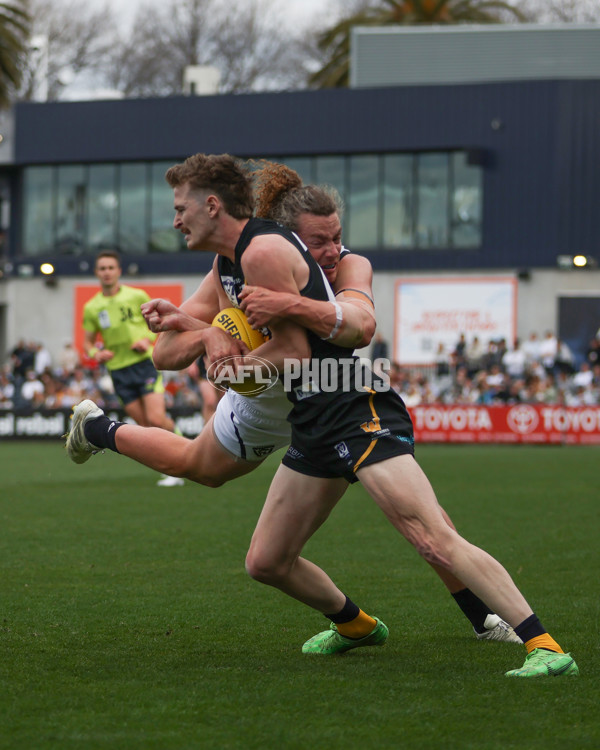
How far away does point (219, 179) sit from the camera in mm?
5059

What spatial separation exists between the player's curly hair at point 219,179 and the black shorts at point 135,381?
26.5 feet

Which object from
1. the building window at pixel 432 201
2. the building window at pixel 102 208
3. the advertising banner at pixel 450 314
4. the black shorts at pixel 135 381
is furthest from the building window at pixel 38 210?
the black shorts at pixel 135 381

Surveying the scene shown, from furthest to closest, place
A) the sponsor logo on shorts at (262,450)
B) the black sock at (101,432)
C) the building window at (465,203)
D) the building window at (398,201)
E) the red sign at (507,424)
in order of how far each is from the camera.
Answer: the building window at (398,201), the building window at (465,203), the red sign at (507,424), the black sock at (101,432), the sponsor logo on shorts at (262,450)

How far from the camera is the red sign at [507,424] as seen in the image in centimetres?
2342

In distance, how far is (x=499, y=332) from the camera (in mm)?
32500

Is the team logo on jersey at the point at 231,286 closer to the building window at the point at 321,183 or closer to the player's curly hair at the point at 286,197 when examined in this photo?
the player's curly hair at the point at 286,197

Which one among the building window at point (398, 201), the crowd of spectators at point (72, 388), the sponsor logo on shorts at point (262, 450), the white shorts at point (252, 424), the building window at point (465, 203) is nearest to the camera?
the white shorts at point (252, 424)

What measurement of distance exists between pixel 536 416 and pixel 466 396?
125 inches

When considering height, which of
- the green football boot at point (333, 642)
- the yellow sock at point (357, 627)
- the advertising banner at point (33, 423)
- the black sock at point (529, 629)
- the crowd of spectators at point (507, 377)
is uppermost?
the crowd of spectators at point (507, 377)

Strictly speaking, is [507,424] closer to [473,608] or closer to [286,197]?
[473,608]

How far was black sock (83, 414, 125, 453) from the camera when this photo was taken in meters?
5.69

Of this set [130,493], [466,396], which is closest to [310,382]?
[130,493]

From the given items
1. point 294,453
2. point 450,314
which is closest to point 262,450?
point 294,453

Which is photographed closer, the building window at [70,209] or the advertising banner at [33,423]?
the advertising banner at [33,423]
